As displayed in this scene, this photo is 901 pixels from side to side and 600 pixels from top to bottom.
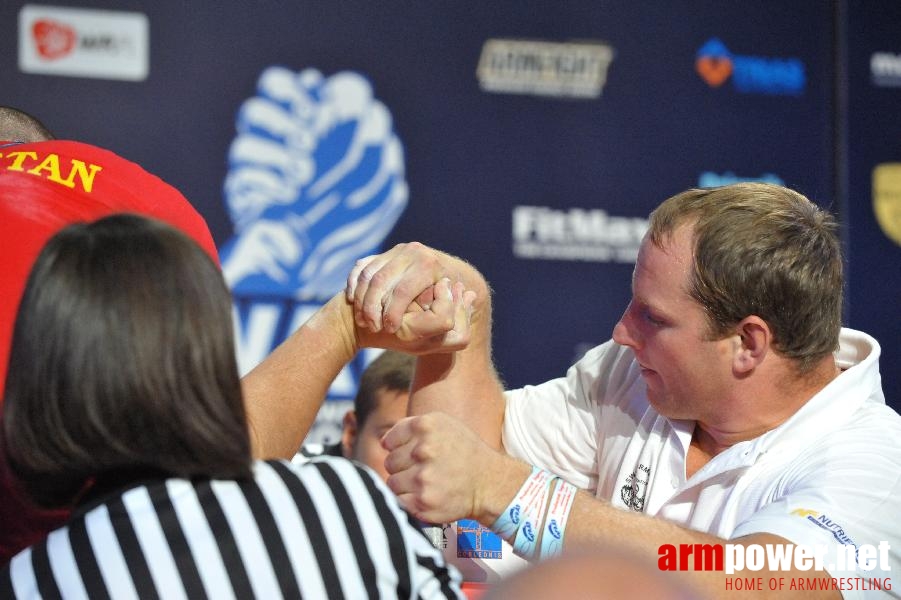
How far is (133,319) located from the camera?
935 millimetres

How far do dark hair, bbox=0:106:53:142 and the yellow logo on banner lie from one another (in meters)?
2.73

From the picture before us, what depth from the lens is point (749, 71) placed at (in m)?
3.56

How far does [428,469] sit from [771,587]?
46 centimetres

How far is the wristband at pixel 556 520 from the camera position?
141cm

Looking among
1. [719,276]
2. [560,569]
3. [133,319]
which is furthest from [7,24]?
[560,569]

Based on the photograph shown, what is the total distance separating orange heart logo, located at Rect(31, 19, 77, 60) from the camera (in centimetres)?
312

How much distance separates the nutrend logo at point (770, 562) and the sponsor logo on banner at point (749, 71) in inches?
93.0

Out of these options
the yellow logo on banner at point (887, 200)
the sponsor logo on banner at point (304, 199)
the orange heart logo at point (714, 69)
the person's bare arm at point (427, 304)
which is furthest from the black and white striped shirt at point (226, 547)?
the yellow logo on banner at point (887, 200)

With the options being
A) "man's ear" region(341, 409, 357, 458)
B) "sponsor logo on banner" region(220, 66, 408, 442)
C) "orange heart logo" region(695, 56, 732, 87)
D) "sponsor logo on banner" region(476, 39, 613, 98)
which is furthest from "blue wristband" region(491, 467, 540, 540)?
"orange heart logo" region(695, 56, 732, 87)

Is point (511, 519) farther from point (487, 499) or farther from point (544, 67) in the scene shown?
point (544, 67)

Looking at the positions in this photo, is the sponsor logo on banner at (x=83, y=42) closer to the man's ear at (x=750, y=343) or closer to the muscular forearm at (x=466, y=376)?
the muscular forearm at (x=466, y=376)

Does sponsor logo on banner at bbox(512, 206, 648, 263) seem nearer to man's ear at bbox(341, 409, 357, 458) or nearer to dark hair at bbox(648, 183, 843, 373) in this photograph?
man's ear at bbox(341, 409, 357, 458)

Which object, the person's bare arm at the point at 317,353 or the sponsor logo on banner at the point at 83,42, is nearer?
the person's bare arm at the point at 317,353

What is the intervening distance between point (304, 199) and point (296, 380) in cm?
184
